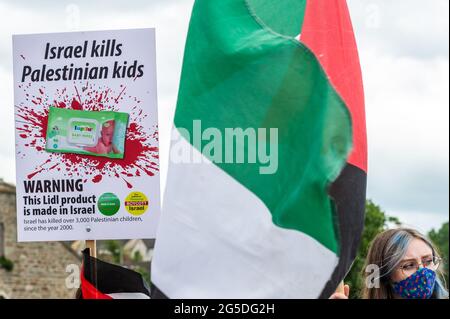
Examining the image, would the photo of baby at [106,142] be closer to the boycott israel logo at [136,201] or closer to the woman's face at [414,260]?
the boycott israel logo at [136,201]

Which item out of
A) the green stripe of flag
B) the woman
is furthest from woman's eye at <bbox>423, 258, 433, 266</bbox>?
the green stripe of flag

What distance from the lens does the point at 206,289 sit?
497 cm

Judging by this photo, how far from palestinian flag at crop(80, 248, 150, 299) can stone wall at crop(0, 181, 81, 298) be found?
34879 mm

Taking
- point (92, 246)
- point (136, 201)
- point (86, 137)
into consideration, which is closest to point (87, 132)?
point (86, 137)

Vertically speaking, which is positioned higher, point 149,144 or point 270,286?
point 149,144

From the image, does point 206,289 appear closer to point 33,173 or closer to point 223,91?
point 223,91

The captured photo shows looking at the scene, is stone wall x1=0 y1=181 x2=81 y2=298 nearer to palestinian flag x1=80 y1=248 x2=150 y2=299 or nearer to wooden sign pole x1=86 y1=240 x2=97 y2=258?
wooden sign pole x1=86 y1=240 x2=97 y2=258

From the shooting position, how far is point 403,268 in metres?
5.71

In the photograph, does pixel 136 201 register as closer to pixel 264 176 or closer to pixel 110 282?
pixel 110 282

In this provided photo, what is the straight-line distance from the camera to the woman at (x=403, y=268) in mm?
5629

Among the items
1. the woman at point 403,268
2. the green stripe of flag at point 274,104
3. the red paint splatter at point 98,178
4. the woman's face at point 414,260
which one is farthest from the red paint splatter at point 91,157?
the woman's face at point 414,260

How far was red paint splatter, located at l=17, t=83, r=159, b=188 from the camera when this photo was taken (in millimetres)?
6387
